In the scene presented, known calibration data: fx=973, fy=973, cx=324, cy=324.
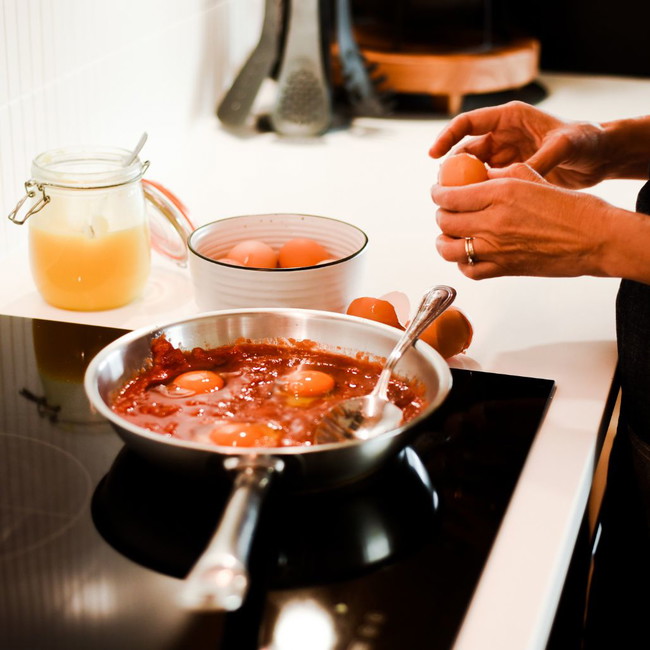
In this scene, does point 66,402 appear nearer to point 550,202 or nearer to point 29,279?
point 29,279

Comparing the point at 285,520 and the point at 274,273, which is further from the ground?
the point at 274,273

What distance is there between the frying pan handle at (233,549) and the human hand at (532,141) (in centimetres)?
66

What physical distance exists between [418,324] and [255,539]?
1.01 ft

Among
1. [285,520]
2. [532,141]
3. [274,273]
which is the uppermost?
[532,141]

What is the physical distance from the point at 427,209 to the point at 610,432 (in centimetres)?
48

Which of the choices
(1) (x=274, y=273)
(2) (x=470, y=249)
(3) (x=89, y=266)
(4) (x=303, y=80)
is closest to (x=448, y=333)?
(2) (x=470, y=249)

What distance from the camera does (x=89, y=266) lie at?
1197 mm

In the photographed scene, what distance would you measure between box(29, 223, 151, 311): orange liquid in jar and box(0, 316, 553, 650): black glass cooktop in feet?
0.72

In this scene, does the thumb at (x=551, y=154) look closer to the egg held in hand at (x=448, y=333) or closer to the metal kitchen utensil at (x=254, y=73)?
the egg held in hand at (x=448, y=333)

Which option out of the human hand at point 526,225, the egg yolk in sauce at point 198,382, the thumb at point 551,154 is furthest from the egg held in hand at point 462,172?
the egg yolk in sauce at point 198,382

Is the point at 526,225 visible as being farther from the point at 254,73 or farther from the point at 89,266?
the point at 254,73

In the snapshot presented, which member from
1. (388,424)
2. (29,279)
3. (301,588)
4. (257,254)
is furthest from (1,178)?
(301,588)

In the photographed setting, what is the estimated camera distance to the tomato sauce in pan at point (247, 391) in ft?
2.81

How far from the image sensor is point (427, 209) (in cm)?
168
